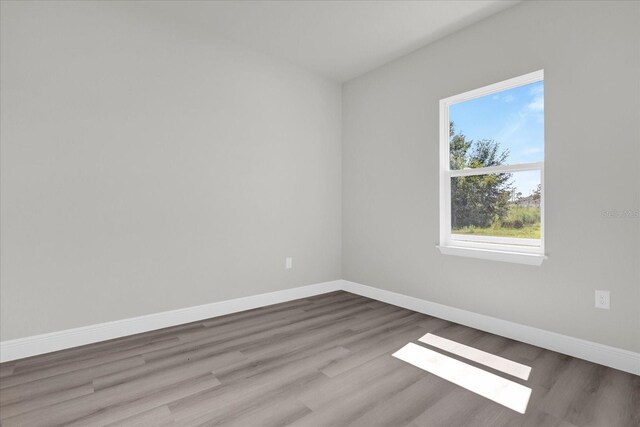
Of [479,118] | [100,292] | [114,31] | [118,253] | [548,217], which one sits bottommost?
[100,292]

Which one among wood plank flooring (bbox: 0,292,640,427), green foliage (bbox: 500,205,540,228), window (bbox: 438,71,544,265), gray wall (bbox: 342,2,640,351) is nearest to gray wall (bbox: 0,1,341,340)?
wood plank flooring (bbox: 0,292,640,427)

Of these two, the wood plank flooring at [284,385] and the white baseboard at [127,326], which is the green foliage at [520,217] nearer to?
the wood plank flooring at [284,385]

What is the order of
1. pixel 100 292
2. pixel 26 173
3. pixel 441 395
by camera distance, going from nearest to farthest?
1. pixel 441 395
2. pixel 26 173
3. pixel 100 292

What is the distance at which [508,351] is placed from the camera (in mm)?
2490

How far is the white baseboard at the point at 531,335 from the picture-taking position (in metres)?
2.21

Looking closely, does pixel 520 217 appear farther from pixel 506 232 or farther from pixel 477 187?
pixel 477 187

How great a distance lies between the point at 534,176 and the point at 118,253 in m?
3.52

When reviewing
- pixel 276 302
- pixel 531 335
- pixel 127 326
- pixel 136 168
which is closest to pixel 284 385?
pixel 127 326

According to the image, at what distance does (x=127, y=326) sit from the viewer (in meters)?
2.82

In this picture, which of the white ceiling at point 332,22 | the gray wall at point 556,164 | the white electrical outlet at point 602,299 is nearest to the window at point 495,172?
the gray wall at point 556,164

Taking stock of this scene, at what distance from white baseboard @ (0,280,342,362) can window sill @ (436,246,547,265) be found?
1.82 meters

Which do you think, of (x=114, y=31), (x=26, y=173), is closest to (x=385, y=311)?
(x=26, y=173)

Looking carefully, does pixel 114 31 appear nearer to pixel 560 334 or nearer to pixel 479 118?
pixel 479 118

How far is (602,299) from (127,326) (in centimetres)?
366
